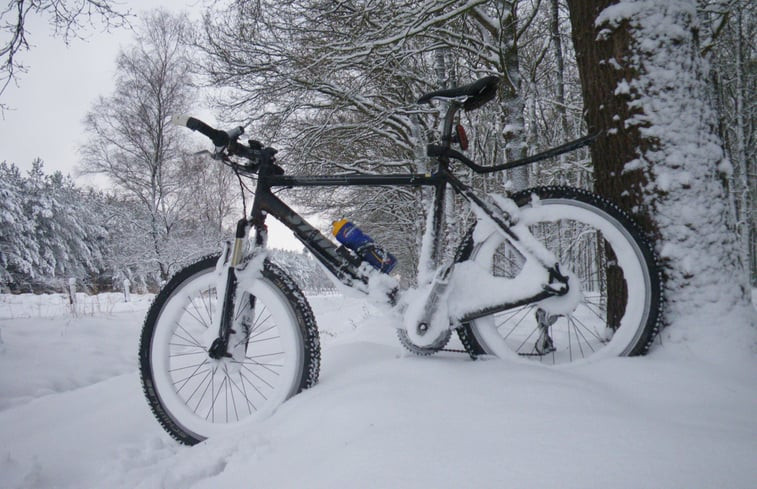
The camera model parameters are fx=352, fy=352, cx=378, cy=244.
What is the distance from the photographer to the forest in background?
4.09 meters

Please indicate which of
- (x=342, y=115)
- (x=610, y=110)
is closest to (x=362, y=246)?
(x=610, y=110)

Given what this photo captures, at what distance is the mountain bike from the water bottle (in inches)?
1.3

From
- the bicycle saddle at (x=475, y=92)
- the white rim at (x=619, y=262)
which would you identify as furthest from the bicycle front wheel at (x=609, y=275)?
the bicycle saddle at (x=475, y=92)

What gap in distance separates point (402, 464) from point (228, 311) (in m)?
1.11

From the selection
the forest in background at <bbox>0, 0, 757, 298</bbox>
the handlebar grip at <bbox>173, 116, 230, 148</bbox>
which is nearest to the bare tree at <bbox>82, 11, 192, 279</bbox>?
the forest in background at <bbox>0, 0, 757, 298</bbox>

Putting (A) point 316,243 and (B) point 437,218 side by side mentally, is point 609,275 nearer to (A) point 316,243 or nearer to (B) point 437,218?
(B) point 437,218

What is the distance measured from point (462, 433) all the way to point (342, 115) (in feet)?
25.2

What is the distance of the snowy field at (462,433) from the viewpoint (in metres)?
0.75

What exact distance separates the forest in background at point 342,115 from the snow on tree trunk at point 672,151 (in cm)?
12

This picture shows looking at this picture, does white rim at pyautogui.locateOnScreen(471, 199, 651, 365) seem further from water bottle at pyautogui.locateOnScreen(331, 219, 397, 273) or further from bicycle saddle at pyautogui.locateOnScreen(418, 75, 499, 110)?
bicycle saddle at pyautogui.locateOnScreen(418, 75, 499, 110)

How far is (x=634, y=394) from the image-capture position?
1175 mm

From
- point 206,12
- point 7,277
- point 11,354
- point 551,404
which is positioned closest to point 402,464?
point 551,404

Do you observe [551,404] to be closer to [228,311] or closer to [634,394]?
[634,394]

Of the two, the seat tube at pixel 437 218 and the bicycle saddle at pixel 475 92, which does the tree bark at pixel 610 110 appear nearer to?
the bicycle saddle at pixel 475 92
